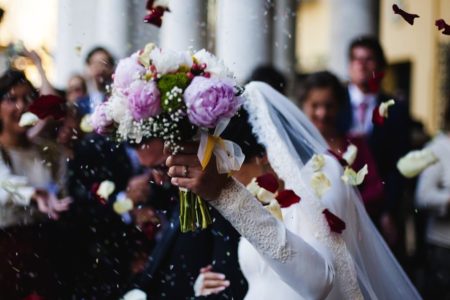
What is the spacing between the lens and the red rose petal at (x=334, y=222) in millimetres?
3996

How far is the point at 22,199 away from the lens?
5.83m

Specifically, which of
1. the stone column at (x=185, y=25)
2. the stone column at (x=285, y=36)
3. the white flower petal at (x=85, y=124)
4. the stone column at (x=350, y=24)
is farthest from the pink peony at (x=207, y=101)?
the stone column at (x=350, y=24)

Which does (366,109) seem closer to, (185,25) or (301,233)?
(185,25)

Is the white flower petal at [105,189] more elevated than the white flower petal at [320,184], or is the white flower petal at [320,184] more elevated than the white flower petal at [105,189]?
the white flower petal at [320,184]

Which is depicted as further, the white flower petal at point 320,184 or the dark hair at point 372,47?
the dark hair at point 372,47

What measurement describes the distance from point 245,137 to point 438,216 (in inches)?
119

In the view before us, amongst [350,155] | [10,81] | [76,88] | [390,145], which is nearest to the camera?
[350,155]

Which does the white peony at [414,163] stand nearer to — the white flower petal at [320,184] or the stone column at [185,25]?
the stone column at [185,25]

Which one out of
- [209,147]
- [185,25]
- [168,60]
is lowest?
[185,25]

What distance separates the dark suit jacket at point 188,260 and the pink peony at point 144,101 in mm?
1307

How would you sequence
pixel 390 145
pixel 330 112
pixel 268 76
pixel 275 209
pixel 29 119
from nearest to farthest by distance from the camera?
pixel 275 209
pixel 29 119
pixel 330 112
pixel 268 76
pixel 390 145

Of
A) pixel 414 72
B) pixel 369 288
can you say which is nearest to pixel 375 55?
pixel 369 288

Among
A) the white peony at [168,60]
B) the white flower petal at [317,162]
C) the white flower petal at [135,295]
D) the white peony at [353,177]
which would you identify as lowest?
the white flower petal at [135,295]

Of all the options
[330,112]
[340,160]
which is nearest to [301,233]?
[340,160]
